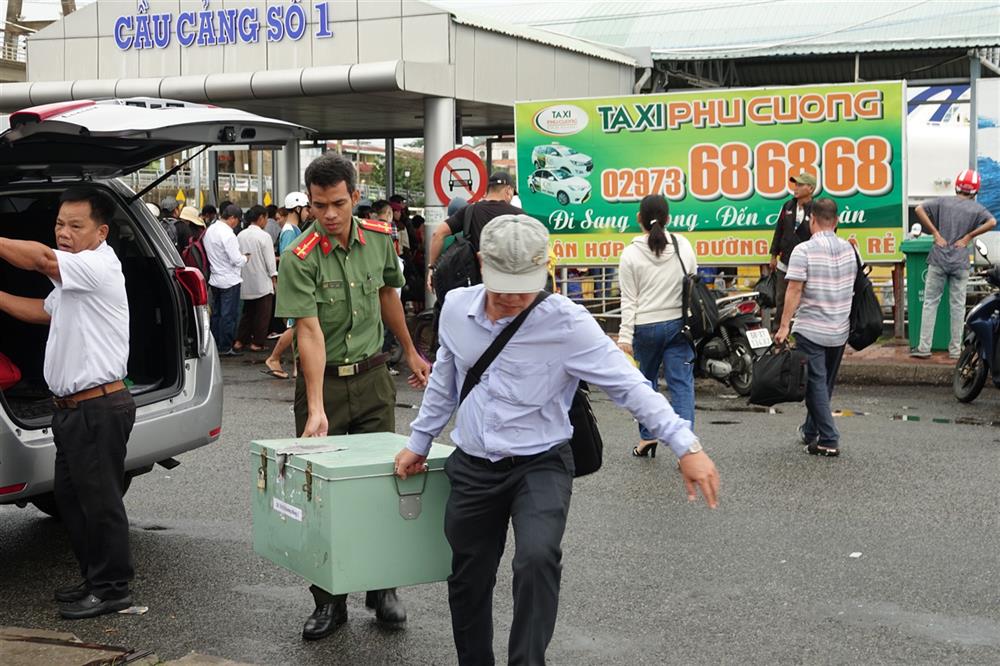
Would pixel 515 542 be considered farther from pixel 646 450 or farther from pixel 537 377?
pixel 646 450

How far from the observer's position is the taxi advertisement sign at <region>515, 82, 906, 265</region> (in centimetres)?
1423

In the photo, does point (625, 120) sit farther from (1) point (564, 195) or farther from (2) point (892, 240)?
(2) point (892, 240)

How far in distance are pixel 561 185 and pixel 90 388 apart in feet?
35.8

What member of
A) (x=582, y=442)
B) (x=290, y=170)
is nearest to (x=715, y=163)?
(x=290, y=170)

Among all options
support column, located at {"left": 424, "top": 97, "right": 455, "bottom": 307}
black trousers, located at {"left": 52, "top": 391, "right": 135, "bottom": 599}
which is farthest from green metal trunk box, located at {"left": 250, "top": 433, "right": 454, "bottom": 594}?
support column, located at {"left": 424, "top": 97, "right": 455, "bottom": 307}

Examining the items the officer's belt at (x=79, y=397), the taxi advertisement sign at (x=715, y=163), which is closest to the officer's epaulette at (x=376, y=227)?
the officer's belt at (x=79, y=397)

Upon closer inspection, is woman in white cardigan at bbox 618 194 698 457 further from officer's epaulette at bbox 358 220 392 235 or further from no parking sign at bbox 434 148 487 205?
no parking sign at bbox 434 148 487 205

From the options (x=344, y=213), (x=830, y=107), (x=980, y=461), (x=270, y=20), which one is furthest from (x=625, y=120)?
(x=344, y=213)

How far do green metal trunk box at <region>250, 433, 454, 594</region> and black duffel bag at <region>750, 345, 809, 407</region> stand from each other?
4.64 m

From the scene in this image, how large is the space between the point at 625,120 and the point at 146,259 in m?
9.62

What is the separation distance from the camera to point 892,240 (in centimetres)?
1413

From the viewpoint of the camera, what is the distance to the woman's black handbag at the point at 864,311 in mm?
8789

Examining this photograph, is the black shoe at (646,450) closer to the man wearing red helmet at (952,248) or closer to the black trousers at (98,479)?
the black trousers at (98,479)

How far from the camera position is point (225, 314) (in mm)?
15641
